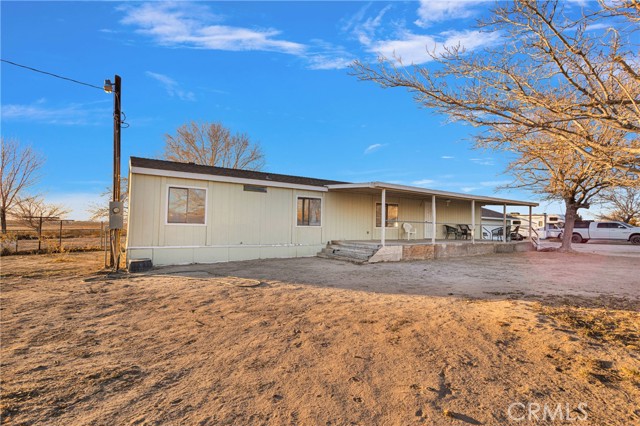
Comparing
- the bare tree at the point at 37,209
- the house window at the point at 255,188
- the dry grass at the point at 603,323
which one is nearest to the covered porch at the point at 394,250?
the house window at the point at 255,188

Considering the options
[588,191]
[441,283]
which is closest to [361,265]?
[441,283]

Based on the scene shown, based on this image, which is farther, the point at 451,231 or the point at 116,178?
the point at 451,231

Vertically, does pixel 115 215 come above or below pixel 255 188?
below

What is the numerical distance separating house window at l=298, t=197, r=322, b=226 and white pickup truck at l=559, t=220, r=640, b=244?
22792 mm

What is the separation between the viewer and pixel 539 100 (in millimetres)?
4215

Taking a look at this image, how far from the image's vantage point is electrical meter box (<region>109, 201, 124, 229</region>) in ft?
27.5

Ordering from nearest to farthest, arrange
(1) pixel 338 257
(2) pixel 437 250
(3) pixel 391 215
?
(1) pixel 338 257
(2) pixel 437 250
(3) pixel 391 215

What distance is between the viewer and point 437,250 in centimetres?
1351

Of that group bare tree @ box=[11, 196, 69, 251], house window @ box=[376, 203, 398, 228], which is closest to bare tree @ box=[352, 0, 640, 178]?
house window @ box=[376, 203, 398, 228]

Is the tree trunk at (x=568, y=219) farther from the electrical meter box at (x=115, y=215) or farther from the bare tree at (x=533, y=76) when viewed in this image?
the electrical meter box at (x=115, y=215)

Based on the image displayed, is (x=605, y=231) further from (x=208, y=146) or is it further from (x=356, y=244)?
(x=208, y=146)

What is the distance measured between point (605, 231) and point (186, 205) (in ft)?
97.8

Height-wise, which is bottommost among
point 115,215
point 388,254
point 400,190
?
point 388,254

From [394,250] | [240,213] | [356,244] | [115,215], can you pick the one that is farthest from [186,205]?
[394,250]
